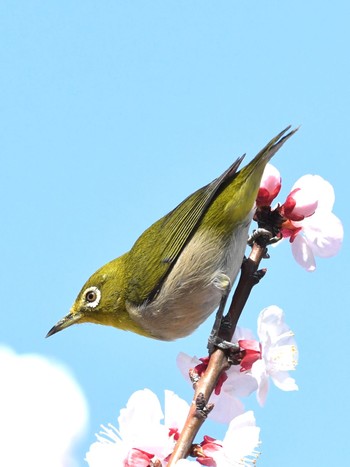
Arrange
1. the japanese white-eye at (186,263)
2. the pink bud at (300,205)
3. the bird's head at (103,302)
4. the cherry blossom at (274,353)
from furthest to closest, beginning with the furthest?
the bird's head at (103,302), the japanese white-eye at (186,263), the pink bud at (300,205), the cherry blossom at (274,353)

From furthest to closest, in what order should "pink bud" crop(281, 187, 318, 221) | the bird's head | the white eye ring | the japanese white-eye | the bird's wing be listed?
the white eye ring
the bird's head
the bird's wing
the japanese white-eye
"pink bud" crop(281, 187, 318, 221)

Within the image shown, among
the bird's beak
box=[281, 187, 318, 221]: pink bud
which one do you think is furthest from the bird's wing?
box=[281, 187, 318, 221]: pink bud

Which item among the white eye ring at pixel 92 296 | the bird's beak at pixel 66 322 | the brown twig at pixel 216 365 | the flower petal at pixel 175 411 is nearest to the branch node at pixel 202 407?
the brown twig at pixel 216 365

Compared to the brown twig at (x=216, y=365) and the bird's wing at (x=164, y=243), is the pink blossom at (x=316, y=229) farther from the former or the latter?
the bird's wing at (x=164, y=243)

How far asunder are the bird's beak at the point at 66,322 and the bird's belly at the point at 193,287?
0.72 metres

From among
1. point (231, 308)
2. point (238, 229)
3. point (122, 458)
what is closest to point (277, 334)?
point (231, 308)

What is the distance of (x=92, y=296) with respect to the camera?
613cm

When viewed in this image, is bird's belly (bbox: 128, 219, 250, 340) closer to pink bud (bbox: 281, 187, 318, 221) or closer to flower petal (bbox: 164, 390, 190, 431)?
pink bud (bbox: 281, 187, 318, 221)

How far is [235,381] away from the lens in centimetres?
367

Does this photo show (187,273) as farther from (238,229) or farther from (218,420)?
(218,420)

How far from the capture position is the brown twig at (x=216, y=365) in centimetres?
312

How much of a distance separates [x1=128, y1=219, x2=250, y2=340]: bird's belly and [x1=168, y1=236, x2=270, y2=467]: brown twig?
1.04 metres

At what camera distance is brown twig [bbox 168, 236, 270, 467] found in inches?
123

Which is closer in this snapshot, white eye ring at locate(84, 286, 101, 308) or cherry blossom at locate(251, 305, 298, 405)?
cherry blossom at locate(251, 305, 298, 405)
